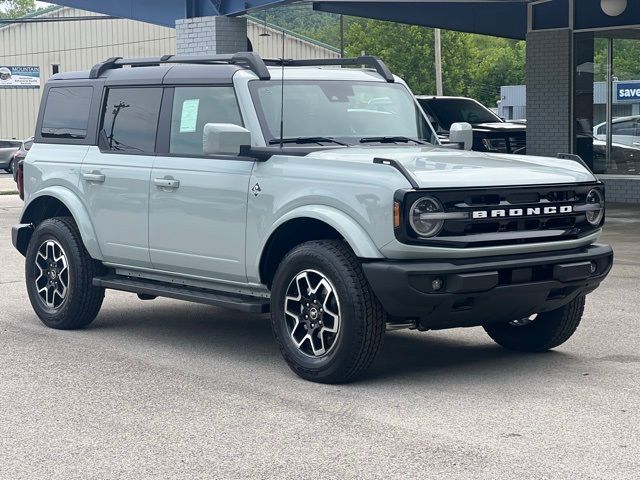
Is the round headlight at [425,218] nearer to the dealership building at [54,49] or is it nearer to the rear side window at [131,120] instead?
the rear side window at [131,120]

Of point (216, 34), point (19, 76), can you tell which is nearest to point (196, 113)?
point (216, 34)

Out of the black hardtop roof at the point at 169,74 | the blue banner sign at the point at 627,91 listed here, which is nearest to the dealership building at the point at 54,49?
the blue banner sign at the point at 627,91

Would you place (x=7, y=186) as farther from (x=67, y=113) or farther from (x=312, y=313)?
(x=312, y=313)

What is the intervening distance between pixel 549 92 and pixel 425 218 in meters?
15.5

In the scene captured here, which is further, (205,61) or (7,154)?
(7,154)

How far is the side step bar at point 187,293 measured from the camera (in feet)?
25.6

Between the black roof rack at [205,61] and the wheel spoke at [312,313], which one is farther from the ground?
the black roof rack at [205,61]

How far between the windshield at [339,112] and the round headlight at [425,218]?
141cm

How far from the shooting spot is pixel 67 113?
31.2 feet

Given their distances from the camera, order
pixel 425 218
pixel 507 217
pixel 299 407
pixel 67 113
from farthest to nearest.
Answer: pixel 67 113
pixel 507 217
pixel 425 218
pixel 299 407

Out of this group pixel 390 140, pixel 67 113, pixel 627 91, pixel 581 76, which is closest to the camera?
pixel 390 140

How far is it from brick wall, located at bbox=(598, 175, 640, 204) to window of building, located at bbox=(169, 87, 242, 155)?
1408cm

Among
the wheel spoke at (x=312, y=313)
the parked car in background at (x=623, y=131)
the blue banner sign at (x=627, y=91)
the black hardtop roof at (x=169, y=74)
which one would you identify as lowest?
the wheel spoke at (x=312, y=313)

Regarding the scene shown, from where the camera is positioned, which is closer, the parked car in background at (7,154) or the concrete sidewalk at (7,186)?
the concrete sidewalk at (7,186)
